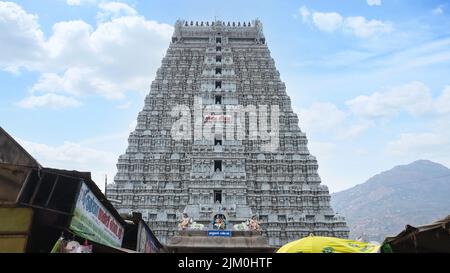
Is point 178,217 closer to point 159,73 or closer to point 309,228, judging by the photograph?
point 309,228

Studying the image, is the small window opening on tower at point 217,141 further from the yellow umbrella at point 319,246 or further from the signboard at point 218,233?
the yellow umbrella at point 319,246

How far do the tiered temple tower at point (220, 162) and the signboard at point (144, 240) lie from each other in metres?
22.5

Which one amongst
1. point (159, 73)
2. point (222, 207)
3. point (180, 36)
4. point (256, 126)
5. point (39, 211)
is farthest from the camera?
point (180, 36)

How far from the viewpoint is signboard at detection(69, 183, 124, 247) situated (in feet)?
31.8

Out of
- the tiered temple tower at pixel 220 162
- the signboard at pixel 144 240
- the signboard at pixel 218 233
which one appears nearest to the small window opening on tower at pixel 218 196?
the tiered temple tower at pixel 220 162

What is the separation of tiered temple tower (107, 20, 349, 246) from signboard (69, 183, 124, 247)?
28354mm

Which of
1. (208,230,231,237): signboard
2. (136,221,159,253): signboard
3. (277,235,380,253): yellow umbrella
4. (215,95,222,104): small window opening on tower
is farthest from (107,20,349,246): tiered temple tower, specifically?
(277,235,380,253): yellow umbrella

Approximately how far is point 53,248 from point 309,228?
3721 centimetres

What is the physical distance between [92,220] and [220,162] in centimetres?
3598

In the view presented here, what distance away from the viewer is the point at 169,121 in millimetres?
51688

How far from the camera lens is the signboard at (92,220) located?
9702mm

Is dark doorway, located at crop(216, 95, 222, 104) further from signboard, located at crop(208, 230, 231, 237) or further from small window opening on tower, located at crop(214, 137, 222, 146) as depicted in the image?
signboard, located at crop(208, 230, 231, 237)

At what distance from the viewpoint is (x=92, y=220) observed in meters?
10.7

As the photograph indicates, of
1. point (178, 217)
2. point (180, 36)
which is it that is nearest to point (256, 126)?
point (178, 217)
